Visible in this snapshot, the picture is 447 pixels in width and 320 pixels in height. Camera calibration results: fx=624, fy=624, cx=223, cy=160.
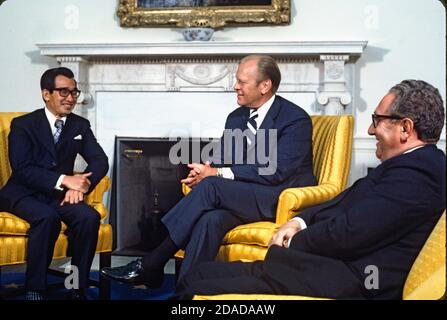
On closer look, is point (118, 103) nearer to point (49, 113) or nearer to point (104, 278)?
point (49, 113)

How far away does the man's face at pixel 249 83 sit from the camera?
2.20 meters

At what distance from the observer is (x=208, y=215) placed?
1972mm

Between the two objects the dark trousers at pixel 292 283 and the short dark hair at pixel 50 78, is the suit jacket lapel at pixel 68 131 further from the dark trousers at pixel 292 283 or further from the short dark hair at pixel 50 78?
the dark trousers at pixel 292 283

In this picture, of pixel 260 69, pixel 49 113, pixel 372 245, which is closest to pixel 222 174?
pixel 260 69

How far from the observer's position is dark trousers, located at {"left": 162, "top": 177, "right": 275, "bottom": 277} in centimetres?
194

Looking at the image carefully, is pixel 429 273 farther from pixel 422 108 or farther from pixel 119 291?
pixel 119 291

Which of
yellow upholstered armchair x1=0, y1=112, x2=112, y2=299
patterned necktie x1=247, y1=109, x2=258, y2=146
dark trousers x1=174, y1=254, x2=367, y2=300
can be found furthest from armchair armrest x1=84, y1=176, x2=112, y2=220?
dark trousers x1=174, y1=254, x2=367, y2=300

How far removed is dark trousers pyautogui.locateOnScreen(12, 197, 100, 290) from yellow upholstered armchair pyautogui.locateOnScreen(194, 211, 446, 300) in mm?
978

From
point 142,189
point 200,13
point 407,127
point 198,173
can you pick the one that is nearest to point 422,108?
point 407,127

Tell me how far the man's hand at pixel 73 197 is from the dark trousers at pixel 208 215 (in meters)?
0.37

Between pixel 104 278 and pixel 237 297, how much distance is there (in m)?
1.03

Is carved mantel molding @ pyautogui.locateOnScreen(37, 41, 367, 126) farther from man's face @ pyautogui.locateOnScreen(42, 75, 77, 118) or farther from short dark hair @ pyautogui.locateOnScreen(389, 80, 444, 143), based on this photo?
short dark hair @ pyautogui.locateOnScreen(389, 80, 444, 143)

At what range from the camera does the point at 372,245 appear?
132cm
